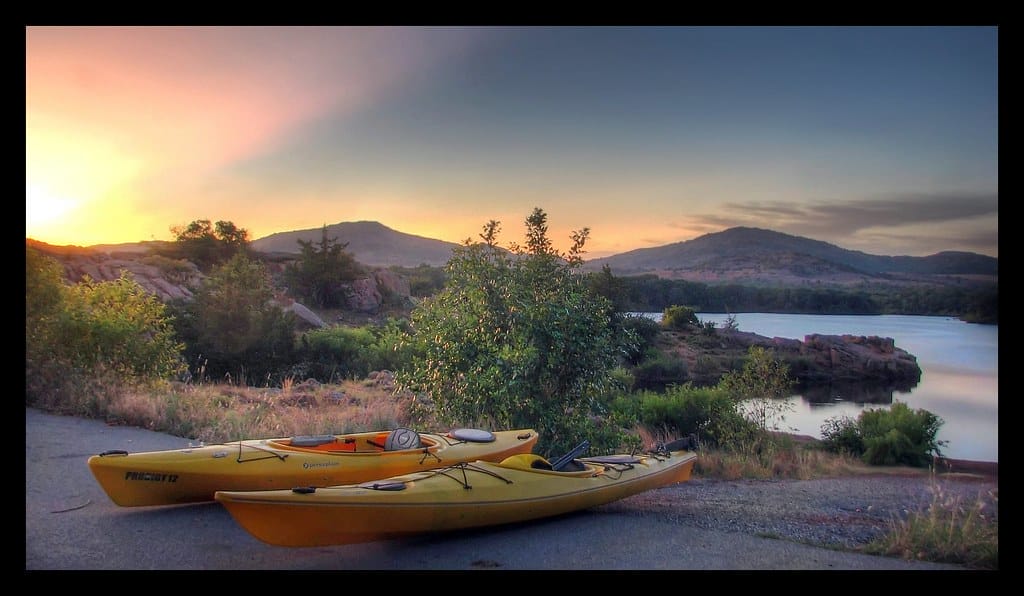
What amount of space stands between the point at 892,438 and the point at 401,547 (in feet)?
23.3

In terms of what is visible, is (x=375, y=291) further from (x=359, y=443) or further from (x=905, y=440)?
(x=359, y=443)

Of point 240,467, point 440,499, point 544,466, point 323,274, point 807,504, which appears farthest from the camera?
point 323,274

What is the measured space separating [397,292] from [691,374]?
14.9m

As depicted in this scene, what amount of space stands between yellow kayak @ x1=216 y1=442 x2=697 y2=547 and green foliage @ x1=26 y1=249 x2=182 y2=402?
609 cm

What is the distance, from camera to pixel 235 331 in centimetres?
1483

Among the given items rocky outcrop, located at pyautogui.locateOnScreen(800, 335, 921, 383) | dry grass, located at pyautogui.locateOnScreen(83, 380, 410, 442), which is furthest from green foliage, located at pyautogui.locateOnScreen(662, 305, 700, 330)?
dry grass, located at pyautogui.locateOnScreen(83, 380, 410, 442)

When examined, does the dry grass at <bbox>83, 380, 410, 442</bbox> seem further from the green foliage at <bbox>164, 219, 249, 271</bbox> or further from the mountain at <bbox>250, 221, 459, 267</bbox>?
the green foliage at <bbox>164, 219, 249, 271</bbox>

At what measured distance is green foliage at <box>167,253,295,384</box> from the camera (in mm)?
14523

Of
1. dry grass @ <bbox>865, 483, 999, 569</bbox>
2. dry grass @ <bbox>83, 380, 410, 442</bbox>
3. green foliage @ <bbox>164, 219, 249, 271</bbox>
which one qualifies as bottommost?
dry grass @ <bbox>865, 483, 999, 569</bbox>

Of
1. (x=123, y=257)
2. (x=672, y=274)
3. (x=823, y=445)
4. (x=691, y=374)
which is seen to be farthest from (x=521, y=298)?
(x=123, y=257)

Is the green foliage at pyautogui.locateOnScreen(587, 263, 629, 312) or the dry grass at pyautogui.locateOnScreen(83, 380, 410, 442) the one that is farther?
the green foliage at pyautogui.locateOnScreen(587, 263, 629, 312)

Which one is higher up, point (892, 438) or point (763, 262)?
point (763, 262)

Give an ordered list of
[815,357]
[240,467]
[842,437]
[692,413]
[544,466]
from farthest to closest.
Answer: [815,357]
[692,413]
[842,437]
[544,466]
[240,467]

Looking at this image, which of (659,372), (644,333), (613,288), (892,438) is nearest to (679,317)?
(644,333)
